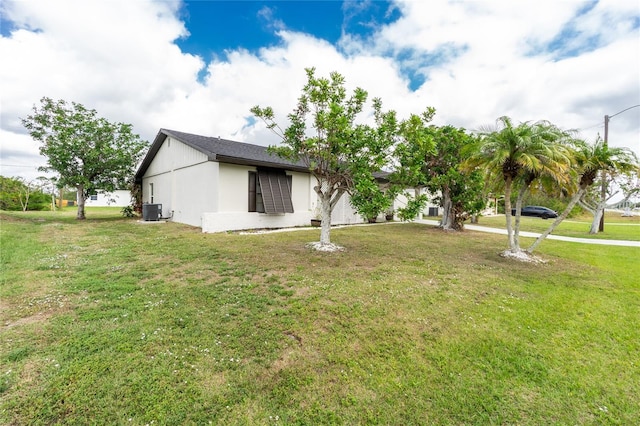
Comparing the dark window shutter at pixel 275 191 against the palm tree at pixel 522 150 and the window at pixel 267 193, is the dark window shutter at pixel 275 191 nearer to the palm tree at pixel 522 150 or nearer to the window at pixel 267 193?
the window at pixel 267 193

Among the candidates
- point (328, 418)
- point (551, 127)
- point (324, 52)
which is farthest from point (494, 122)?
point (328, 418)

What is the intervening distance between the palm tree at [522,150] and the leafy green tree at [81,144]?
1830 cm

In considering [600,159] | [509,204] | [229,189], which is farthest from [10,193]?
[600,159]

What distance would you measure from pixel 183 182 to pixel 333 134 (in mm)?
10235

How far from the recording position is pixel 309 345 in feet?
10.3

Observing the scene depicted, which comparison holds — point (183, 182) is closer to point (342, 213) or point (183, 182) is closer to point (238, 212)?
point (238, 212)

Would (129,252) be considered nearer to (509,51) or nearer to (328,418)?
(328,418)

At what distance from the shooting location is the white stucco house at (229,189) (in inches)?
444

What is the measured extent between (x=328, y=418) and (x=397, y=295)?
2.78m

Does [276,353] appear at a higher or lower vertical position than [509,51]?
lower

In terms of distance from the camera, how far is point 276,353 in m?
2.96

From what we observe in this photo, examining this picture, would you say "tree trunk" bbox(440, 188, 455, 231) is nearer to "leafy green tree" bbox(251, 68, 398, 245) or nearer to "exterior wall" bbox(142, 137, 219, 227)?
"leafy green tree" bbox(251, 68, 398, 245)

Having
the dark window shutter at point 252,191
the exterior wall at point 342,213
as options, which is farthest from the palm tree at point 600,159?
the dark window shutter at point 252,191

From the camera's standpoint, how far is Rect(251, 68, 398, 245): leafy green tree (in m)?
6.82
